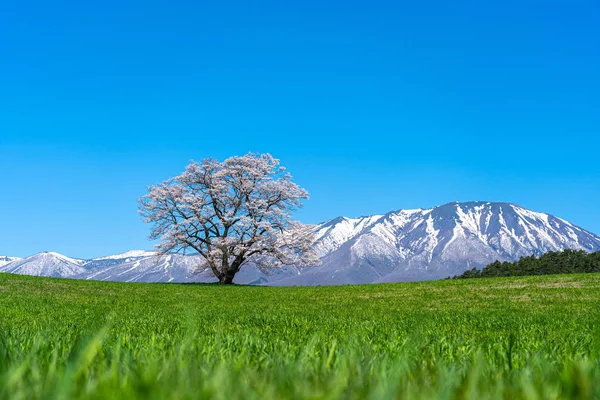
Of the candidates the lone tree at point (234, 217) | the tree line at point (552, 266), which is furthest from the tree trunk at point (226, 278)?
the tree line at point (552, 266)

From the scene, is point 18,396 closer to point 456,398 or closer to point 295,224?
point 456,398

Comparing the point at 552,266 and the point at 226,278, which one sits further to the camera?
the point at 552,266

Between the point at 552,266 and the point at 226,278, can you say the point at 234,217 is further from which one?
the point at 552,266

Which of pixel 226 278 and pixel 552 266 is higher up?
pixel 226 278

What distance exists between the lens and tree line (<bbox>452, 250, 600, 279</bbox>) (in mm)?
67744

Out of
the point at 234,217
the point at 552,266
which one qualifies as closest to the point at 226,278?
the point at 234,217

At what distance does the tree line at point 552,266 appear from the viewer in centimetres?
6774

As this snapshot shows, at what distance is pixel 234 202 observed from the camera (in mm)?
55656

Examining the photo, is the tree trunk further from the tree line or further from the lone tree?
the tree line

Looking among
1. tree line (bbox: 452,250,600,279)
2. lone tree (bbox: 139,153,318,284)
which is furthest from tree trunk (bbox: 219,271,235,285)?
tree line (bbox: 452,250,600,279)

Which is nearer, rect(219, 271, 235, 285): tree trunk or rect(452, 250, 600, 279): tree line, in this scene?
rect(219, 271, 235, 285): tree trunk

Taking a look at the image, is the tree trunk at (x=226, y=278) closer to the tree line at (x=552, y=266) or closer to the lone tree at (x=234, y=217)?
the lone tree at (x=234, y=217)

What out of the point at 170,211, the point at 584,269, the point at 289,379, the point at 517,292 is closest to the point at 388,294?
the point at 517,292

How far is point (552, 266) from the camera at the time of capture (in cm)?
6988
